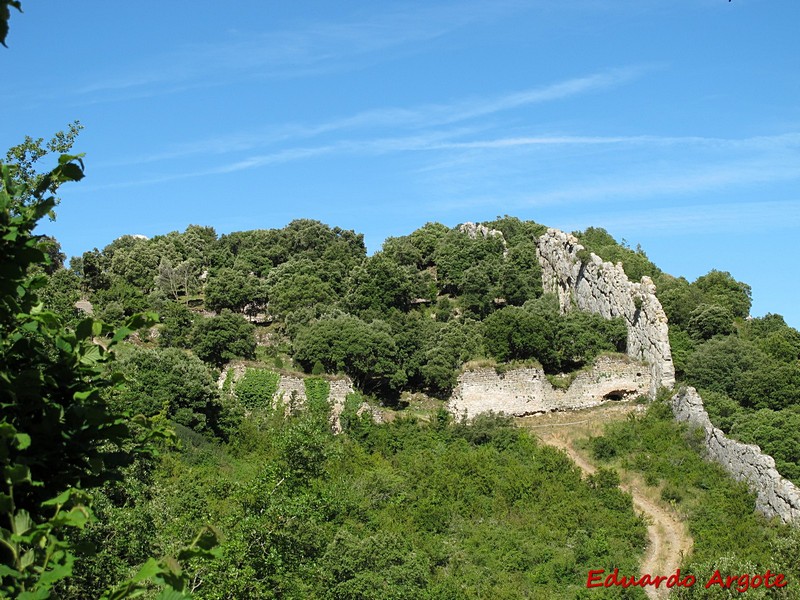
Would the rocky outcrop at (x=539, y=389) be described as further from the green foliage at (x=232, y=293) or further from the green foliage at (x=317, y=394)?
the green foliage at (x=232, y=293)

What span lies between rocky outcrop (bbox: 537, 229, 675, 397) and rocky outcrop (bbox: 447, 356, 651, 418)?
853 mm

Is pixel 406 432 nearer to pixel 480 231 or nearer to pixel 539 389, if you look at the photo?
pixel 539 389

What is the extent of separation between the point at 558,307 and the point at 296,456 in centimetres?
2751

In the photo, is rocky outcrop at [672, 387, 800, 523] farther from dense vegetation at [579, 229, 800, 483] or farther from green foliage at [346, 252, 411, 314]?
green foliage at [346, 252, 411, 314]

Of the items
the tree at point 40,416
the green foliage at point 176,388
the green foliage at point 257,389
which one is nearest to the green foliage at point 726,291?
the green foliage at point 257,389

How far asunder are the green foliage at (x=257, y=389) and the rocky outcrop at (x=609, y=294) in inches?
548

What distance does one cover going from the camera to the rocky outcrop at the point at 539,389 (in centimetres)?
3394

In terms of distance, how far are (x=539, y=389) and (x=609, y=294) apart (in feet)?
19.7

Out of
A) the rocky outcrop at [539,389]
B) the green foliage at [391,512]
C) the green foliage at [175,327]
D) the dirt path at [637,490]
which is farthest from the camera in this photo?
the green foliage at [175,327]

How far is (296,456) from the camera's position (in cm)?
1630

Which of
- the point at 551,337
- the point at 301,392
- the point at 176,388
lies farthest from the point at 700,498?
the point at 176,388

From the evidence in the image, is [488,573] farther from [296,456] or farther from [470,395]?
[470,395]

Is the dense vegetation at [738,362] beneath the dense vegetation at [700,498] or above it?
above

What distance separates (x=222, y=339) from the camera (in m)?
34.9
